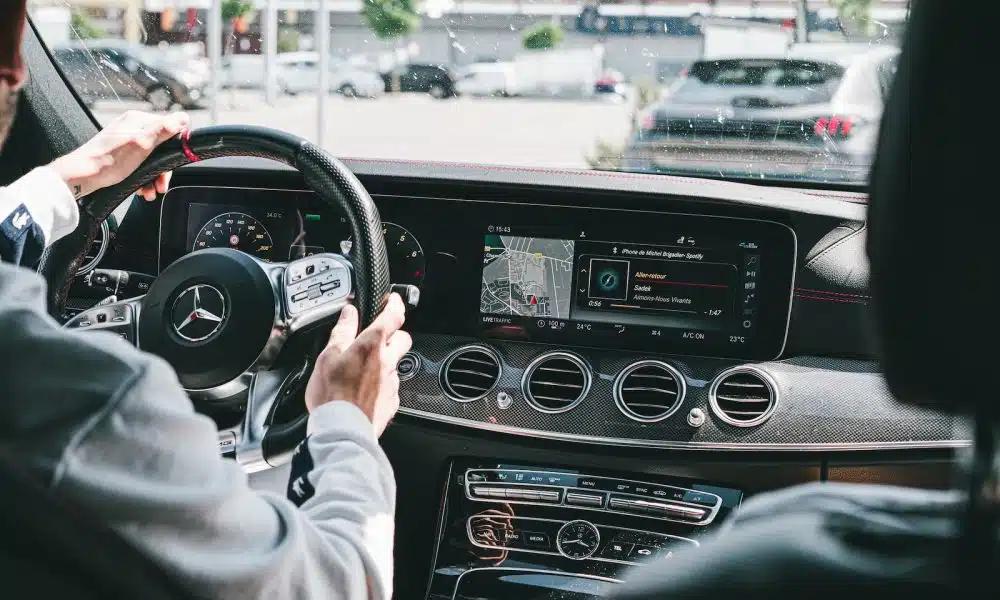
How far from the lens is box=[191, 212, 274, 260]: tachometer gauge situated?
2711 millimetres

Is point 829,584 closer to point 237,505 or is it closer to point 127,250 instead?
point 237,505

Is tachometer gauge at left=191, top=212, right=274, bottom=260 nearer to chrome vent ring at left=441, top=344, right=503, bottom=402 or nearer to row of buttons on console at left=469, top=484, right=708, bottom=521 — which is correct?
chrome vent ring at left=441, top=344, right=503, bottom=402

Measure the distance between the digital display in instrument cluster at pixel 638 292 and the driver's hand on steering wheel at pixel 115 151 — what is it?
0.88 m

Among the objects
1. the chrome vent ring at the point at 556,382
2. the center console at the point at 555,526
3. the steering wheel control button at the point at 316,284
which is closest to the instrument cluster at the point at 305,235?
the chrome vent ring at the point at 556,382

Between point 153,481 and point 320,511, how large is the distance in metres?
0.42

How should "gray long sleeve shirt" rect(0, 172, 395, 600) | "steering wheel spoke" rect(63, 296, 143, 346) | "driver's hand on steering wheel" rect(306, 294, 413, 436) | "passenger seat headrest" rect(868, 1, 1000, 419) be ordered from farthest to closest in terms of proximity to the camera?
"steering wheel spoke" rect(63, 296, 143, 346) → "driver's hand on steering wheel" rect(306, 294, 413, 436) → "gray long sleeve shirt" rect(0, 172, 395, 600) → "passenger seat headrest" rect(868, 1, 1000, 419)

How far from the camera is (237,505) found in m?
1.11

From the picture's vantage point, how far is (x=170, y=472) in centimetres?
103

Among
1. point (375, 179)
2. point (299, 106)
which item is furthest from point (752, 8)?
point (299, 106)

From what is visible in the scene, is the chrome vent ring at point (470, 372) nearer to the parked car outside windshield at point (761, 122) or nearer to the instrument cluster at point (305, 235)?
the instrument cluster at point (305, 235)

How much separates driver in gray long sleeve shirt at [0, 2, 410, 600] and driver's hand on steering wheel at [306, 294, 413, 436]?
125 millimetres

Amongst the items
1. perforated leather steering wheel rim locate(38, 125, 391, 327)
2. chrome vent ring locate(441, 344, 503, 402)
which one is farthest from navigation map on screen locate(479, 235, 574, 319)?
perforated leather steering wheel rim locate(38, 125, 391, 327)

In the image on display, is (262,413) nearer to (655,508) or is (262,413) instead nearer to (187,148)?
(187,148)

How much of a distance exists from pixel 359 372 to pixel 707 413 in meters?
1.13
